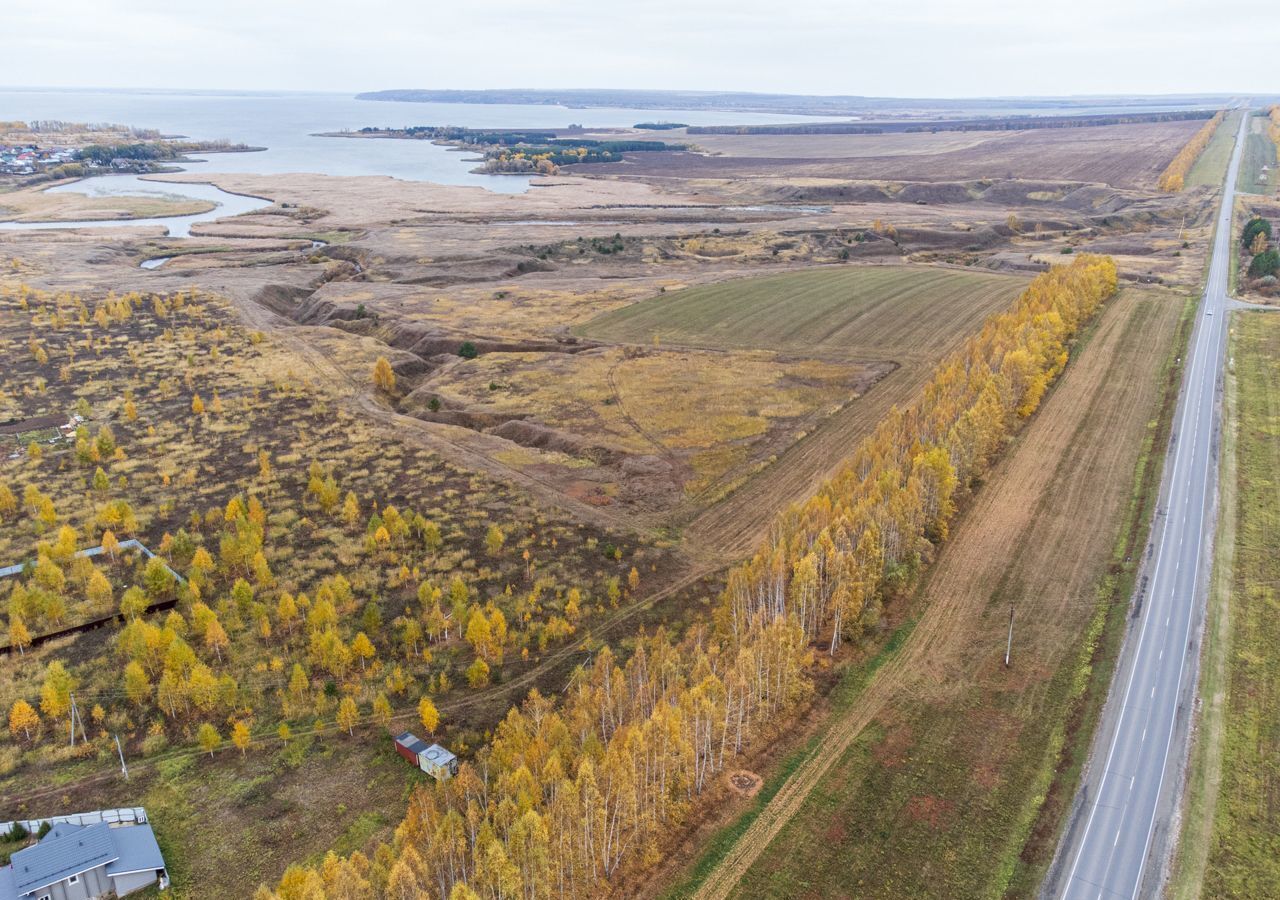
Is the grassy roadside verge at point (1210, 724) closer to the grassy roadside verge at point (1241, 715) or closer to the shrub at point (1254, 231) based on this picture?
the grassy roadside verge at point (1241, 715)

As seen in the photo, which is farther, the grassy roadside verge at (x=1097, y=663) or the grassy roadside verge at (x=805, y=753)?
the grassy roadside verge at (x=1097, y=663)

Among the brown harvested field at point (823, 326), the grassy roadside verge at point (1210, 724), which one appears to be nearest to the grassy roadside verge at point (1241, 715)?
the grassy roadside verge at point (1210, 724)

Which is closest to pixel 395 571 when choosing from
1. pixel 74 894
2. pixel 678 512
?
pixel 678 512

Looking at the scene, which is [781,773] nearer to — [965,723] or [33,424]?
[965,723]

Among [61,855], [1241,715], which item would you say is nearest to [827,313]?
[1241,715]

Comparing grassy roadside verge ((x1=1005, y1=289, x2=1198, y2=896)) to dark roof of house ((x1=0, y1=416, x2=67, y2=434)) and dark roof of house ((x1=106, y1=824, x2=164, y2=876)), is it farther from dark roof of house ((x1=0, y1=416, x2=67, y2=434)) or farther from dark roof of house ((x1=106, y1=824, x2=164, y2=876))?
dark roof of house ((x1=0, y1=416, x2=67, y2=434))

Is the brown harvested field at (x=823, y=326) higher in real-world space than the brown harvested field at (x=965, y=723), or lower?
higher

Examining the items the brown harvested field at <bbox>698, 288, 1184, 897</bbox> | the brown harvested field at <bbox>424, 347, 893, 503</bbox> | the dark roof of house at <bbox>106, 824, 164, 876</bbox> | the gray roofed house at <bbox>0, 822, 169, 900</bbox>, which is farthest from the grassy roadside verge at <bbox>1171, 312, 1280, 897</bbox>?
the gray roofed house at <bbox>0, 822, 169, 900</bbox>
